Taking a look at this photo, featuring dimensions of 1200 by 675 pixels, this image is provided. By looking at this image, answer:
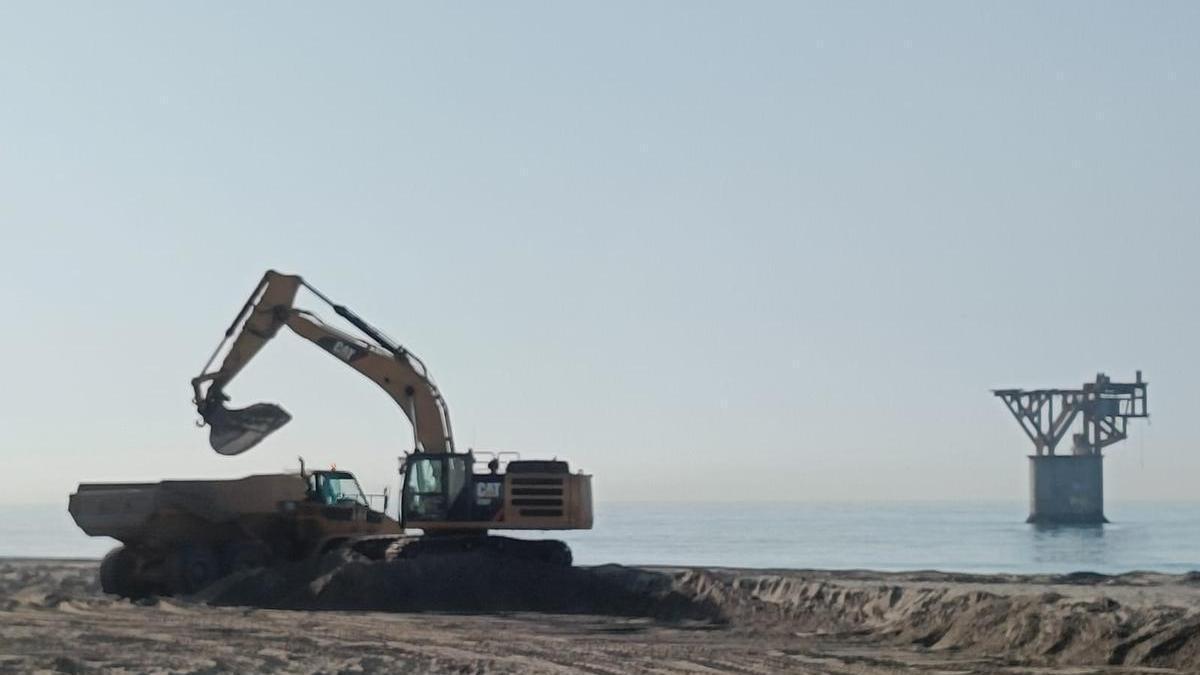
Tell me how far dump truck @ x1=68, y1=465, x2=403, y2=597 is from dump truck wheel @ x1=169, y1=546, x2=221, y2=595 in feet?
0.06

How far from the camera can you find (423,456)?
34094 millimetres

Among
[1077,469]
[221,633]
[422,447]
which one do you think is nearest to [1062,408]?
[1077,469]

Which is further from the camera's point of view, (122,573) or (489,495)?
(122,573)

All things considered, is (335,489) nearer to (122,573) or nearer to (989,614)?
(122,573)

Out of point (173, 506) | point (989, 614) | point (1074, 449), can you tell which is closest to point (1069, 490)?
point (1074, 449)

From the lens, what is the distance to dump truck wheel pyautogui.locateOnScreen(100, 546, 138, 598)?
34812 mm

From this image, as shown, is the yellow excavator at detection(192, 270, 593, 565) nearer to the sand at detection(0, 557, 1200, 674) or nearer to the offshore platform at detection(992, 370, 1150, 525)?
the sand at detection(0, 557, 1200, 674)

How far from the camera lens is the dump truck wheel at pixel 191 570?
34250 mm

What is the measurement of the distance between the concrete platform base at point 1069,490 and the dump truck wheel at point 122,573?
78053 mm

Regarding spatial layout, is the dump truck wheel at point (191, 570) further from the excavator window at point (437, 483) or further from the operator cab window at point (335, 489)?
the excavator window at point (437, 483)

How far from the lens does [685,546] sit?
90.9 metres

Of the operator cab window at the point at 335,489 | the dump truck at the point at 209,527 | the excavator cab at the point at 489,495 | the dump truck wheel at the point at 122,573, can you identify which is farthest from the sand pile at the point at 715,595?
the operator cab window at the point at 335,489

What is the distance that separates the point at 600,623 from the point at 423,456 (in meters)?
6.33

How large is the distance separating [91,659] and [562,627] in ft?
26.8
